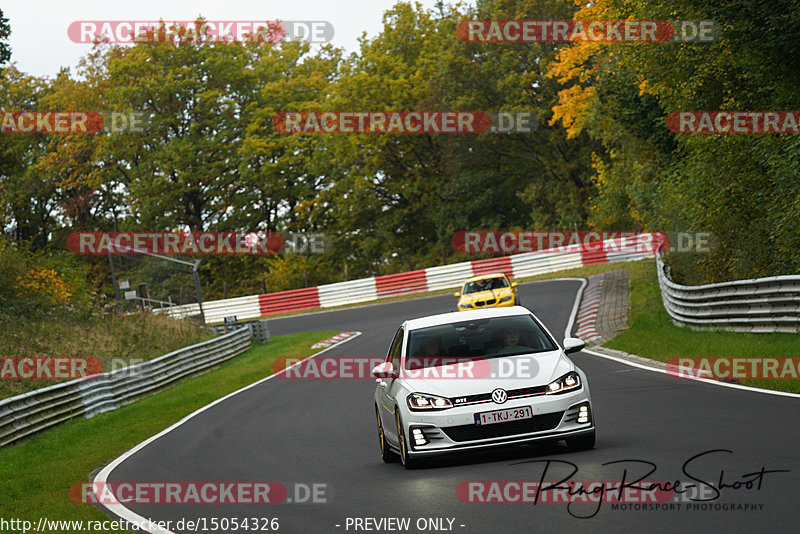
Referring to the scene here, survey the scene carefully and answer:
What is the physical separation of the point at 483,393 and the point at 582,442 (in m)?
1.11

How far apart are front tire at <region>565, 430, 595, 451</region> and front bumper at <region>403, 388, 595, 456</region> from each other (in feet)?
0.39

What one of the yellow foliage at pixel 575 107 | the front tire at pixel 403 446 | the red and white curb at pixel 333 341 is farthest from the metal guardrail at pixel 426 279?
the front tire at pixel 403 446

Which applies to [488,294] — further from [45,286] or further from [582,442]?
[45,286]

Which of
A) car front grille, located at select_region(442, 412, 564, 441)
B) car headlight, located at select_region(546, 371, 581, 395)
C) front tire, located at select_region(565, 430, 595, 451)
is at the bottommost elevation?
front tire, located at select_region(565, 430, 595, 451)

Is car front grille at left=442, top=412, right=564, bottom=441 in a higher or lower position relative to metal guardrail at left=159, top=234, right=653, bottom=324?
higher

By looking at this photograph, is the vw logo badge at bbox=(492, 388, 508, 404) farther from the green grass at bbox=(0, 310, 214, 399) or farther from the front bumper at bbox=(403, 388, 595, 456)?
the green grass at bbox=(0, 310, 214, 399)

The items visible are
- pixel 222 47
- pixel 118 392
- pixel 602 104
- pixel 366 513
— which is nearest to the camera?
pixel 366 513

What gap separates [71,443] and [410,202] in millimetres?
48569

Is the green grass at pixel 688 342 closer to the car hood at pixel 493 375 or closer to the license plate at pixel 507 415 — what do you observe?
the car hood at pixel 493 375

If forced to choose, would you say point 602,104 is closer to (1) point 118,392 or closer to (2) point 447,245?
(1) point 118,392

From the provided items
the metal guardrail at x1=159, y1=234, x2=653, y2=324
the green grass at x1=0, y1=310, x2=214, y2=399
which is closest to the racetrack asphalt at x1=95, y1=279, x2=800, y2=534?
the green grass at x1=0, y1=310, x2=214, y2=399

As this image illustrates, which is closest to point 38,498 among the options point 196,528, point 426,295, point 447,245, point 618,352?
point 196,528

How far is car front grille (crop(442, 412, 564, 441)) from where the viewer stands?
8.89 metres

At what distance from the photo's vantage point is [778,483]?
22.8 ft
